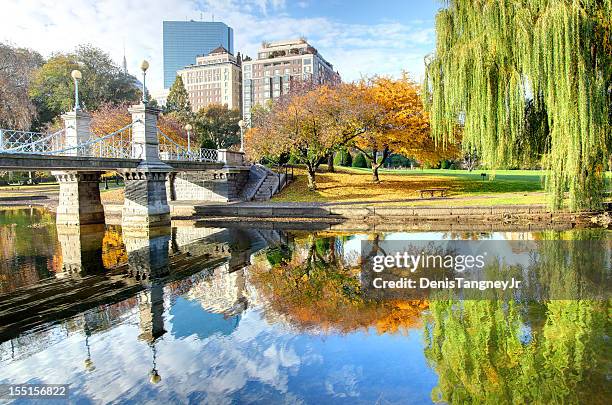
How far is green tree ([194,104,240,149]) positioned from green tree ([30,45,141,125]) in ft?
37.6

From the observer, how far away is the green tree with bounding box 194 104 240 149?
62672 mm

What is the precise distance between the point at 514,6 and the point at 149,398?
15.3 metres

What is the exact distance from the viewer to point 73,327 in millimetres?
8055

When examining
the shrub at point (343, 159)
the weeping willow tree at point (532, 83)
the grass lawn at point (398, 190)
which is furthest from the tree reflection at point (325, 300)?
the shrub at point (343, 159)

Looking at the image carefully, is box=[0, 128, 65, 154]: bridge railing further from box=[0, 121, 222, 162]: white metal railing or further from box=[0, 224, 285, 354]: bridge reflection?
box=[0, 224, 285, 354]: bridge reflection

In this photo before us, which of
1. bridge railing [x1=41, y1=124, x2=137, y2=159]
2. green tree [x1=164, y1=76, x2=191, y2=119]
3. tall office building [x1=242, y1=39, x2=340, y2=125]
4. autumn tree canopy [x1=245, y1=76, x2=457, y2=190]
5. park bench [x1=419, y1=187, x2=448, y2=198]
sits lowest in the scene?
park bench [x1=419, y1=187, x2=448, y2=198]

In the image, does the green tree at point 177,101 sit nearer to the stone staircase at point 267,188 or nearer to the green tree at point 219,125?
the green tree at point 219,125

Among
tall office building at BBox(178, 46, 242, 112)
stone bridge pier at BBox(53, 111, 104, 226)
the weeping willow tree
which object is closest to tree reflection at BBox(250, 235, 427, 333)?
the weeping willow tree

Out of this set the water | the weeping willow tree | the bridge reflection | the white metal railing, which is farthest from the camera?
the white metal railing

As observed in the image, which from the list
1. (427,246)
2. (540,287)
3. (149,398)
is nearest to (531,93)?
(427,246)

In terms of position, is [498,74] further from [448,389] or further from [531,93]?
[448,389]

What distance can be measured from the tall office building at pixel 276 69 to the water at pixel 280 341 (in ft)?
317

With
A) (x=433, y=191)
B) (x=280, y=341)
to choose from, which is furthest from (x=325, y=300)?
(x=433, y=191)

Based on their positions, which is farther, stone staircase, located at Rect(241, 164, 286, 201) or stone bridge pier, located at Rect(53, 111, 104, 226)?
stone staircase, located at Rect(241, 164, 286, 201)
